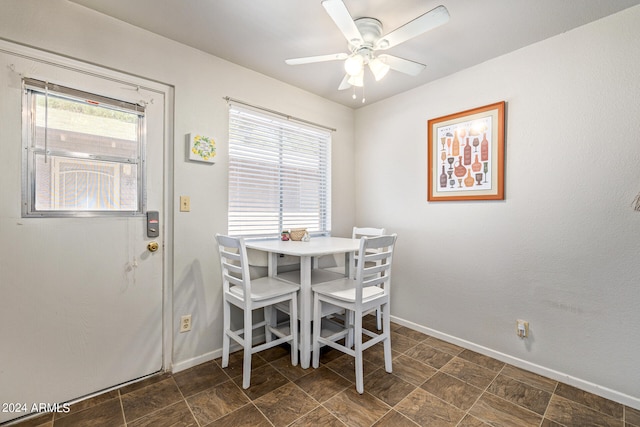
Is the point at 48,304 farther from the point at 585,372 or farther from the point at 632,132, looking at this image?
the point at 632,132

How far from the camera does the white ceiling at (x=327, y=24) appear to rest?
1.63m

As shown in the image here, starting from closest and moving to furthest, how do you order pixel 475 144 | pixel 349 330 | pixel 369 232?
pixel 349 330
pixel 475 144
pixel 369 232

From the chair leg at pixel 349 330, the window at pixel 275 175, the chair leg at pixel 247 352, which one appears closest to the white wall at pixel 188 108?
the window at pixel 275 175

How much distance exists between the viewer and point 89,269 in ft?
5.59

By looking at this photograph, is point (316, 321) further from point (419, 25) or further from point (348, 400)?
point (419, 25)

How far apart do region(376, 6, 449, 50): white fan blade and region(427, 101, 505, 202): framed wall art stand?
43.2 inches

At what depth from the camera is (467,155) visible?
2355mm

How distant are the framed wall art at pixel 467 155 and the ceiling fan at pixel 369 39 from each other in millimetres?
771

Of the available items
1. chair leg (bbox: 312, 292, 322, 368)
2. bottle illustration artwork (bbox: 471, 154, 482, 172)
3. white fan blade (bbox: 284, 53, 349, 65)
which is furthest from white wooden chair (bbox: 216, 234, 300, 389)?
bottle illustration artwork (bbox: 471, 154, 482, 172)

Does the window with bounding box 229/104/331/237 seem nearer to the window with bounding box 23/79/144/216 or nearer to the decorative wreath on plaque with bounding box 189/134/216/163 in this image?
the decorative wreath on plaque with bounding box 189/134/216/163

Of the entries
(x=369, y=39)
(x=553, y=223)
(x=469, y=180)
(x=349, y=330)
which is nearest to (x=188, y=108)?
(x=369, y=39)

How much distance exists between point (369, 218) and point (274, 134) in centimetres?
137

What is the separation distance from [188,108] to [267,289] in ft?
4.73

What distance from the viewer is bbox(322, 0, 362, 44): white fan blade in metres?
1.31
